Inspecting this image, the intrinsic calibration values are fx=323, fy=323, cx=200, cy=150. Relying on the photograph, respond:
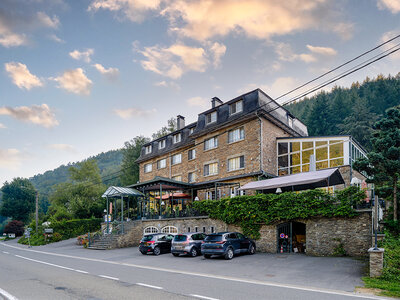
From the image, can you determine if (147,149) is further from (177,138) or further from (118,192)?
(118,192)

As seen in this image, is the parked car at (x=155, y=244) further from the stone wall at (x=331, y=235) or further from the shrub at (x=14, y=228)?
the shrub at (x=14, y=228)

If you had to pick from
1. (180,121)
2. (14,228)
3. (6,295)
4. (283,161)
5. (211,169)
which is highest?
(180,121)

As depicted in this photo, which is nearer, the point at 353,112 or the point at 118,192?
the point at 118,192

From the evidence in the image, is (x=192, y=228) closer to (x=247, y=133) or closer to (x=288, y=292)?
(x=247, y=133)

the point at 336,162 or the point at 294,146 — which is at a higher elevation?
the point at 294,146

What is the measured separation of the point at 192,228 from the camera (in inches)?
1008

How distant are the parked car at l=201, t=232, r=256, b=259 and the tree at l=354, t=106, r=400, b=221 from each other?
10.1 metres

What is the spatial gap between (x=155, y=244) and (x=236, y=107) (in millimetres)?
14529

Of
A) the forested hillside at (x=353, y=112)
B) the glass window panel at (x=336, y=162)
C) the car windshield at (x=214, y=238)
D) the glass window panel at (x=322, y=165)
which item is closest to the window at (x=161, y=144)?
the glass window panel at (x=322, y=165)

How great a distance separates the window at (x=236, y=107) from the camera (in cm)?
2938

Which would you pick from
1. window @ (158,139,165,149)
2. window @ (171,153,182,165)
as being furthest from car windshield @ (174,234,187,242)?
window @ (158,139,165,149)

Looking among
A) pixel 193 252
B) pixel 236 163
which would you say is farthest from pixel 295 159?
pixel 193 252

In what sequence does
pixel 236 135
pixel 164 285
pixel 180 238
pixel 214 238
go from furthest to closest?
pixel 236 135 < pixel 180 238 < pixel 214 238 < pixel 164 285

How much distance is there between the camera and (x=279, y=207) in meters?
19.9
